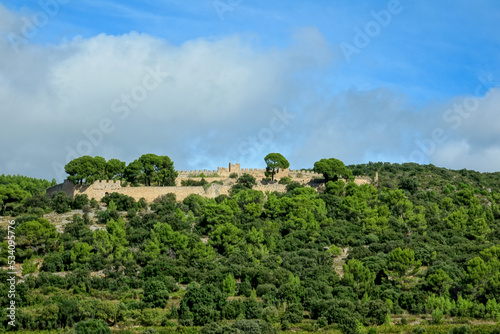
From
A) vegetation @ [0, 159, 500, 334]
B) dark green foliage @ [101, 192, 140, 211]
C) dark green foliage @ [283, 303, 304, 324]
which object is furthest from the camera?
dark green foliage @ [101, 192, 140, 211]

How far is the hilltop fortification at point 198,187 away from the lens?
61.7 m

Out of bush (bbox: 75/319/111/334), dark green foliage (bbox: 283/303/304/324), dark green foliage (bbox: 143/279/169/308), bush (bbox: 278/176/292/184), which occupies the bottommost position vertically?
bush (bbox: 75/319/111/334)

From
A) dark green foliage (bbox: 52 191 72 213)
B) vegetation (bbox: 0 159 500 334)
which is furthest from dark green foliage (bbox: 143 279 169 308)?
dark green foliage (bbox: 52 191 72 213)

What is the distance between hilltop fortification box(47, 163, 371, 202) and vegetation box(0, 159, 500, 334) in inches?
46.4

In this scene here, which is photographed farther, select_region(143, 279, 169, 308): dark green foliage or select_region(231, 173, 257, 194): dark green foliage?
select_region(231, 173, 257, 194): dark green foliage

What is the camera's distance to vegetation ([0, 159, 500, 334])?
39.6 metres

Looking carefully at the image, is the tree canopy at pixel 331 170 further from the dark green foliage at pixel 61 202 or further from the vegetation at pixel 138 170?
the dark green foliage at pixel 61 202

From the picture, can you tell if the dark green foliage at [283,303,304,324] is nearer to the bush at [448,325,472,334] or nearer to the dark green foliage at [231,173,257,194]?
the bush at [448,325,472,334]

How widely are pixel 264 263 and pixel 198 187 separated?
1681cm

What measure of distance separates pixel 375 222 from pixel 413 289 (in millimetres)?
12390

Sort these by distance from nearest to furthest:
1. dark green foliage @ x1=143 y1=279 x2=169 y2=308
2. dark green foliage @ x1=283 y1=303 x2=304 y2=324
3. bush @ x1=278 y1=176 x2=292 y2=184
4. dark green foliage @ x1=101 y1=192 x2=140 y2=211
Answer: dark green foliage @ x1=283 y1=303 x2=304 y2=324, dark green foliage @ x1=143 y1=279 x2=169 y2=308, dark green foliage @ x1=101 y1=192 x2=140 y2=211, bush @ x1=278 y1=176 x2=292 y2=184

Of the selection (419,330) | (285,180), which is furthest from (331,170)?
(419,330)

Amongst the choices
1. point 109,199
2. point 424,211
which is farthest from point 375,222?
point 109,199

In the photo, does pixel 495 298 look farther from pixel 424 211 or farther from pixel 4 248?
pixel 4 248
